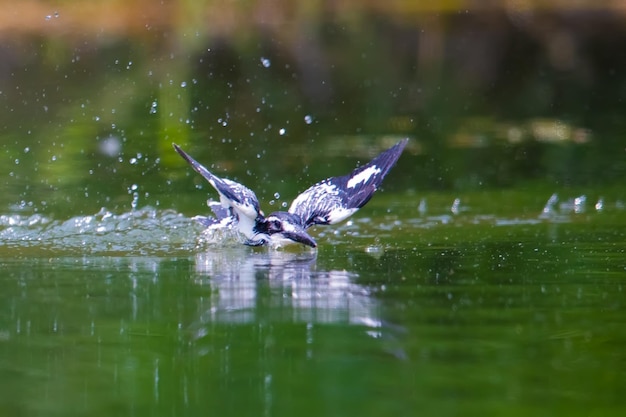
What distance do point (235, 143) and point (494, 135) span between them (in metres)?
2.00

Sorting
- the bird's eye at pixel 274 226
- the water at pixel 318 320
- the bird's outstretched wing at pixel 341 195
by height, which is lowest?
the water at pixel 318 320

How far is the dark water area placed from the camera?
12.8 ft

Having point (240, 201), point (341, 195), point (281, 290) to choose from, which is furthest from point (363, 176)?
point (281, 290)

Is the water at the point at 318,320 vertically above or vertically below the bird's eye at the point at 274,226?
below

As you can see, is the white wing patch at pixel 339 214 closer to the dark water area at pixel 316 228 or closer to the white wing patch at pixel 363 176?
the dark water area at pixel 316 228

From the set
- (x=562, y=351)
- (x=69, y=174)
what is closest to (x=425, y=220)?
(x=69, y=174)

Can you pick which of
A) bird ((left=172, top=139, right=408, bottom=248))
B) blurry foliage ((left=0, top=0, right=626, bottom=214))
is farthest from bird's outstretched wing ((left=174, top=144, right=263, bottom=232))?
blurry foliage ((left=0, top=0, right=626, bottom=214))

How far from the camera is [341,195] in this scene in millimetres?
6805

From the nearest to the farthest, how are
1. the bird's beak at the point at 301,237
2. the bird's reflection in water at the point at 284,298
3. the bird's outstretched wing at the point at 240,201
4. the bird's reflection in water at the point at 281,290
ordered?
1. the bird's reflection in water at the point at 284,298
2. the bird's reflection in water at the point at 281,290
3. the bird's outstretched wing at the point at 240,201
4. the bird's beak at the point at 301,237

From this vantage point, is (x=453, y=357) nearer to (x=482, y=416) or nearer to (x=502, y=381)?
(x=502, y=381)

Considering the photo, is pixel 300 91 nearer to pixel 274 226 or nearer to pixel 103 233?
pixel 103 233

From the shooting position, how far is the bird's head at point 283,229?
6348 mm

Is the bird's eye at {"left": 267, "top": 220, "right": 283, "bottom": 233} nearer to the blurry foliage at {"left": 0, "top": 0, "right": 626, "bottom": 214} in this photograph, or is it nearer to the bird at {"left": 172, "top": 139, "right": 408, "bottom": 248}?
the bird at {"left": 172, "top": 139, "right": 408, "bottom": 248}

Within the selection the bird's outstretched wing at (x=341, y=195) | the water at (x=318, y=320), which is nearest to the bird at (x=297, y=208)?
the bird's outstretched wing at (x=341, y=195)
